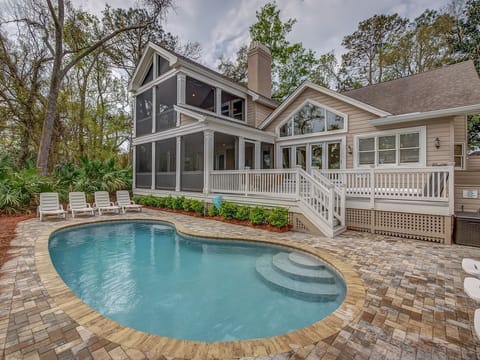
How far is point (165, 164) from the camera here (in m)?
13.8

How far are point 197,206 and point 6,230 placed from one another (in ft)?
20.8

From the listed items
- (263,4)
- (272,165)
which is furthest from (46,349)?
(263,4)

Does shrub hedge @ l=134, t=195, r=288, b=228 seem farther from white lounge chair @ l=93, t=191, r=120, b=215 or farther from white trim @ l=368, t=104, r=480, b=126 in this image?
white trim @ l=368, t=104, r=480, b=126

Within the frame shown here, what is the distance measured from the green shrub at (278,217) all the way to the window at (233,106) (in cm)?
843

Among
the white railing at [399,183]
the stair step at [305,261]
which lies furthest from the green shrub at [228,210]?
the stair step at [305,261]

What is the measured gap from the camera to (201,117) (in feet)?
32.9

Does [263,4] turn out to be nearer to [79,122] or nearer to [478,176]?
[79,122]

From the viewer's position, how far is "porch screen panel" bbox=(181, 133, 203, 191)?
11273 millimetres

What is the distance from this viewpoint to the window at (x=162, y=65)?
514 inches

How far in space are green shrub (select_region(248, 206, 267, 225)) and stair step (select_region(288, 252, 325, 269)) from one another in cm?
265

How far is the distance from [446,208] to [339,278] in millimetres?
4365

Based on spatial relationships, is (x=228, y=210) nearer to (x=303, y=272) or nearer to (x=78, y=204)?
(x=303, y=272)

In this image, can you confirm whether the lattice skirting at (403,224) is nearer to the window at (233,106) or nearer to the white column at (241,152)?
the white column at (241,152)

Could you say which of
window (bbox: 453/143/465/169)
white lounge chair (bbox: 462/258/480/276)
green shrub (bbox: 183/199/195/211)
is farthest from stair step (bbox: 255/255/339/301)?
window (bbox: 453/143/465/169)
